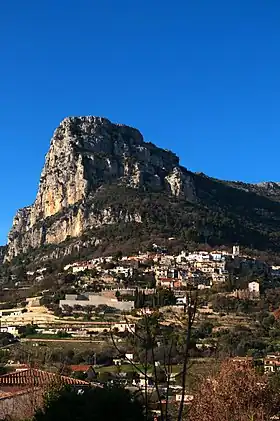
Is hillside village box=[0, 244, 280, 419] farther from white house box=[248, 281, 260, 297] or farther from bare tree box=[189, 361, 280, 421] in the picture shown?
bare tree box=[189, 361, 280, 421]

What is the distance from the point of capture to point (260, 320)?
47.7m

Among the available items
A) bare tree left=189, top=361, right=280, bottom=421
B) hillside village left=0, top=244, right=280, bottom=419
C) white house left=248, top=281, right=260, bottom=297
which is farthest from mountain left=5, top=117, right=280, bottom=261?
bare tree left=189, top=361, right=280, bottom=421

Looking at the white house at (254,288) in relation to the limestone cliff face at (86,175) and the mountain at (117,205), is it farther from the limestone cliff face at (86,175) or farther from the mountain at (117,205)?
the limestone cliff face at (86,175)

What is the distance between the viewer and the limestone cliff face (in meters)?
95.9

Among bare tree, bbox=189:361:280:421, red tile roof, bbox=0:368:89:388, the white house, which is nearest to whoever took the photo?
bare tree, bbox=189:361:280:421

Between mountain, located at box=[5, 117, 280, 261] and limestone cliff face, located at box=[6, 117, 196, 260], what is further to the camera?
limestone cliff face, located at box=[6, 117, 196, 260]

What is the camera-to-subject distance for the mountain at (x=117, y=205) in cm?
8481

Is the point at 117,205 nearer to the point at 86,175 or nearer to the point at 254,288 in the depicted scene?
the point at 86,175

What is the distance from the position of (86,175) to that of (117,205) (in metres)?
11.6

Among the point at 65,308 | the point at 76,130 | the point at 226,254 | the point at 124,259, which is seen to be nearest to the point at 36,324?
the point at 65,308

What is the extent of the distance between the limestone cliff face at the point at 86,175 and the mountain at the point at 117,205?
0.15m

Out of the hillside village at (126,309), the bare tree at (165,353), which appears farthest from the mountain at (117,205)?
the bare tree at (165,353)

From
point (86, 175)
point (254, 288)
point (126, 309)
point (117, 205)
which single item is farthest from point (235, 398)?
point (86, 175)

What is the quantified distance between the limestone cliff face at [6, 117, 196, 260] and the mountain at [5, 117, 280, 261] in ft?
0.50
